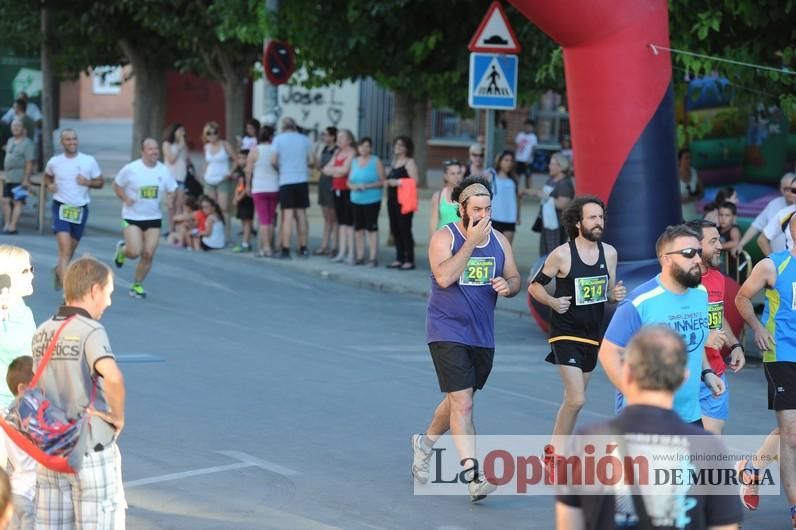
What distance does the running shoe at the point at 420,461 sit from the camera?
807 centimetres

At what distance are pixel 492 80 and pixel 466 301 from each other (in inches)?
298

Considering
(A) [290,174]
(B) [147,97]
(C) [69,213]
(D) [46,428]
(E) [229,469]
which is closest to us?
(D) [46,428]

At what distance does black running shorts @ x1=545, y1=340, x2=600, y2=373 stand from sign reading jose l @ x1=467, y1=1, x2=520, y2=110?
23.0ft

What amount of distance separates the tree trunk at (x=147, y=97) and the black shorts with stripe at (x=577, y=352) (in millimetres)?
21402

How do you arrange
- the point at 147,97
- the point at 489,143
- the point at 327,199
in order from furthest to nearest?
the point at 147,97 < the point at 327,199 < the point at 489,143

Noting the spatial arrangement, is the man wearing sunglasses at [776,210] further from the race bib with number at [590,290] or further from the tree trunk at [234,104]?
the tree trunk at [234,104]

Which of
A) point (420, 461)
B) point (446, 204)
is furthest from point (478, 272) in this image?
point (446, 204)

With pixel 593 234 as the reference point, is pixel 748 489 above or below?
below

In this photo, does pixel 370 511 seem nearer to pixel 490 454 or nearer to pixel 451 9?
pixel 490 454

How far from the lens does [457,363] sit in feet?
25.5

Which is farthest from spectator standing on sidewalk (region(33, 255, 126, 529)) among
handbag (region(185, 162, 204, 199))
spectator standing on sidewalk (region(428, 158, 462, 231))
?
handbag (region(185, 162, 204, 199))

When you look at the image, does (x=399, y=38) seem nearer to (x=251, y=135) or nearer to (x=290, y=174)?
(x=290, y=174)

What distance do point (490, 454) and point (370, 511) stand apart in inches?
55.2

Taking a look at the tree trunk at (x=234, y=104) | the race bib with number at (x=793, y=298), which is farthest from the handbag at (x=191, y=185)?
the race bib with number at (x=793, y=298)
